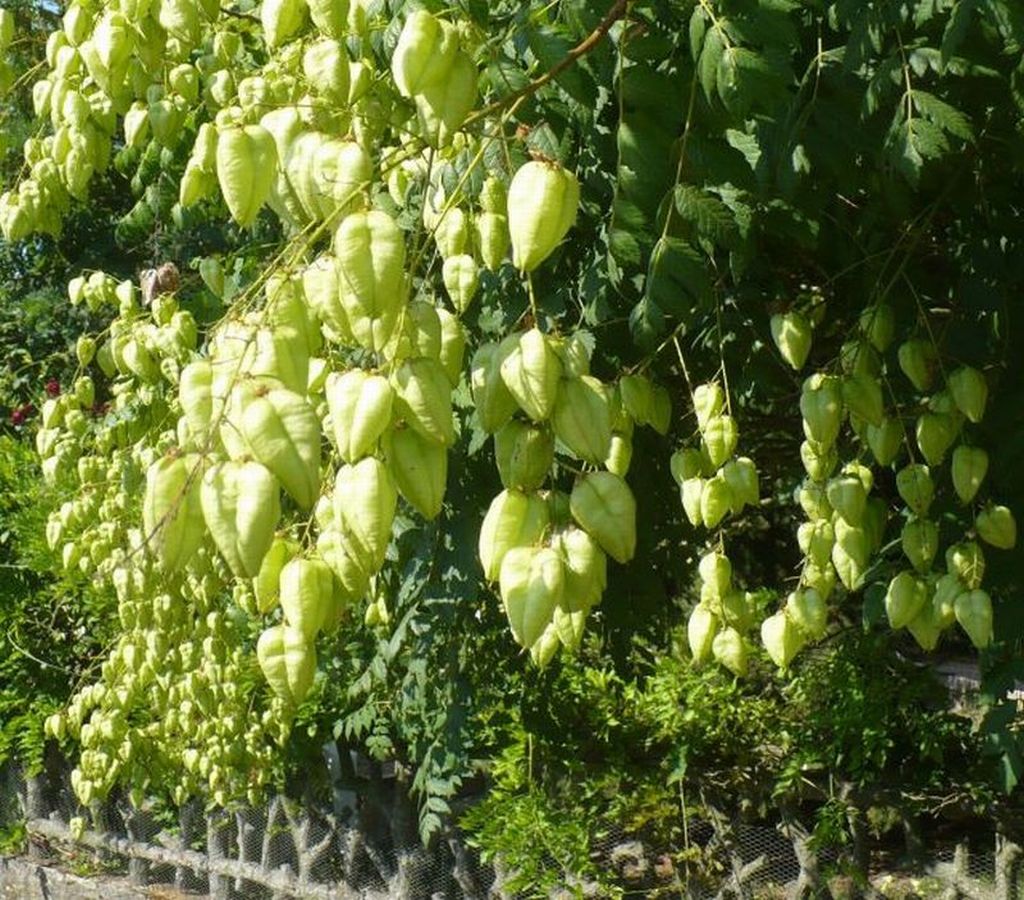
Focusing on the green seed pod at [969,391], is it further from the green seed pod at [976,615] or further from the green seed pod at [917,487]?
the green seed pod at [976,615]

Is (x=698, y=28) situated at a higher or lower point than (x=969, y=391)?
higher

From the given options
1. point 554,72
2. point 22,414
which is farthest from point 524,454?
point 22,414

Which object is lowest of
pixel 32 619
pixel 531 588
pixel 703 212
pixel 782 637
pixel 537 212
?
pixel 32 619

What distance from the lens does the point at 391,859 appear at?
4.64m

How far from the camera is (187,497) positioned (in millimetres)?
1148

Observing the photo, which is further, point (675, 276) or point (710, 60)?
point (675, 276)

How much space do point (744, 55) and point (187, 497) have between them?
821mm

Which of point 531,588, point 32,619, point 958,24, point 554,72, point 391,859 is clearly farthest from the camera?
point 32,619

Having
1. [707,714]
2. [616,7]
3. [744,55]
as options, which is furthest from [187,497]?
[707,714]

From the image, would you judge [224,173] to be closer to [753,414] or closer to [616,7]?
[616,7]

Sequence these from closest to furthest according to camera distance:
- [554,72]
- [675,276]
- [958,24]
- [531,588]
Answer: [531,588], [554,72], [958,24], [675,276]

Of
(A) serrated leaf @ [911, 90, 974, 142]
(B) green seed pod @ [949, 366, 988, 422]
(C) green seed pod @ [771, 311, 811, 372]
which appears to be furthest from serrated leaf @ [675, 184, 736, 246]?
(B) green seed pod @ [949, 366, 988, 422]

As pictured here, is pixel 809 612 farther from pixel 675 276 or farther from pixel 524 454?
pixel 524 454

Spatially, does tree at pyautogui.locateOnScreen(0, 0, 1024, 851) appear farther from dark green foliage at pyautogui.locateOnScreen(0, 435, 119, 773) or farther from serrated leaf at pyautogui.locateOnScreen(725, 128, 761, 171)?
dark green foliage at pyautogui.locateOnScreen(0, 435, 119, 773)
